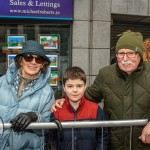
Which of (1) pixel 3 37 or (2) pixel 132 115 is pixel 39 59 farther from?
(1) pixel 3 37

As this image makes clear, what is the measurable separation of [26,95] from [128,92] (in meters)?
0.91

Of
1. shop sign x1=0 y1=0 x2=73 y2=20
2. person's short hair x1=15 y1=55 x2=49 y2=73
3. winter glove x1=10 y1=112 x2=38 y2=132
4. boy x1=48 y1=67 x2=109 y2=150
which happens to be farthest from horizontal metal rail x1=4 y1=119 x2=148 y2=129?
shop sign x1=0 y1=0 x2=73 y2=20

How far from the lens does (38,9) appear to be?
743 centimetres

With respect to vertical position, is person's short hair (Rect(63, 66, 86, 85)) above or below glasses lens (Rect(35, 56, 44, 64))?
below

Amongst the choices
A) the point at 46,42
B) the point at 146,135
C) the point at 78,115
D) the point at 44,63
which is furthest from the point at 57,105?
the point at 46,42

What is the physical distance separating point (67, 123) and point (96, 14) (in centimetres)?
531

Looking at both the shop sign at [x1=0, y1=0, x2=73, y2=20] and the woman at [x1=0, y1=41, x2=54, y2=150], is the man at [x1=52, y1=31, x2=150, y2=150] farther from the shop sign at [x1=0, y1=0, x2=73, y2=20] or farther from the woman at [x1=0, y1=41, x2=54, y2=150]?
the shop sign at [x1=0, y1=0, x2=73, y2=20]

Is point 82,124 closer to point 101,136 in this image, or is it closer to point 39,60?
point 101,136

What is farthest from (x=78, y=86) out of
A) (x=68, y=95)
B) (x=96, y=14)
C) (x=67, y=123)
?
(x=96, y=14)

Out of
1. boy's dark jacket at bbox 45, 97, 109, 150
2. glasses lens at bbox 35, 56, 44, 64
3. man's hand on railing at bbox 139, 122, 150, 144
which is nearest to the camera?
man's hand on railing at bbox 139, 122, 150, 144

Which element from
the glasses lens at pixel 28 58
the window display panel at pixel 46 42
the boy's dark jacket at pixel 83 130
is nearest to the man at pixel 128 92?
the boy's dark jacket at pixel 83 130

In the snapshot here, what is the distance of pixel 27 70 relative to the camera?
2.90 m

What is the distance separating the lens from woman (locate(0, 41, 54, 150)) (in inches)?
110

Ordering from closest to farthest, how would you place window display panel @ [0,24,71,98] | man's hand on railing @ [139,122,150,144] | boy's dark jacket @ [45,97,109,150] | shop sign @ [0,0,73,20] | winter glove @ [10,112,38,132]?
winter glove @ [10,112,38,132] < man's hand on railing @ [139,122,150,144] < boy's dark jacket @ [45,97,109,150] < shop sign @ [0,0,73,20] < window display panel @ [0,24,71,98]
